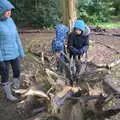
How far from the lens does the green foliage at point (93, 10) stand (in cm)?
1730

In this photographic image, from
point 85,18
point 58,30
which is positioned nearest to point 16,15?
point 85,18

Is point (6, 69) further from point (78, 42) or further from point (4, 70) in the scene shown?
point (78, 42)

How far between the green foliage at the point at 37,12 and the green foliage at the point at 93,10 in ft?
4.41

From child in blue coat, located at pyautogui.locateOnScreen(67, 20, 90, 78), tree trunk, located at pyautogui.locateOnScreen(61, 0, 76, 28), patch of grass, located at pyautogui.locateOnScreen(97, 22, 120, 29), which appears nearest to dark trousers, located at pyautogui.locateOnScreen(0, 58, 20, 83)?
child in blue coat, located at pyautogui.locateOnScreen(67, 20, 90, 78)

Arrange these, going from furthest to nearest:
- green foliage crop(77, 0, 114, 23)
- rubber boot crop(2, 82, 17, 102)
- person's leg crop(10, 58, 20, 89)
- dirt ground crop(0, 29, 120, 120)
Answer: green foliage crop(77, 0, 114, 23) < dirt ground crop(0, 29, 120, 120) < person's leg crop(10, 58, 20, 89) < rubber boot crop(2, 82, 17, 102)

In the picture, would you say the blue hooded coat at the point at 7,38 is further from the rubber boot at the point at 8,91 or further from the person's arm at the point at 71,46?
the person's arm at the point at 71,46

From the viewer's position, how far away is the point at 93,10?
1798 cm

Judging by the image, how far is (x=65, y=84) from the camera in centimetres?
Result: 615

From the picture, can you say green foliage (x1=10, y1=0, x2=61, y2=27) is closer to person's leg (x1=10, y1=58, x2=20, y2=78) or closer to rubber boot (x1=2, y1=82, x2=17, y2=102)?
person's leg (x1=10, y1=58, x2=20, y2=78)

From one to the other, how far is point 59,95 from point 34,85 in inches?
19.6

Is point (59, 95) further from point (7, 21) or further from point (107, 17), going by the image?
point (107, 17)

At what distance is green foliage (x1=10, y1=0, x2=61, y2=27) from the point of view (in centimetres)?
1614

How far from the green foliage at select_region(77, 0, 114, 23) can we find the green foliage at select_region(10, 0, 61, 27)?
4.41 ft

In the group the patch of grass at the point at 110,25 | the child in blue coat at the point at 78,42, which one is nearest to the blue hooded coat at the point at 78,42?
the child in blue coat at the point at 78,42
